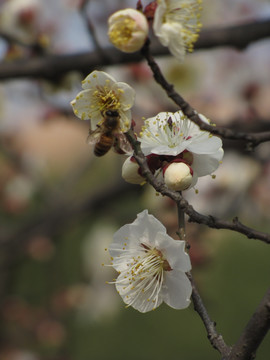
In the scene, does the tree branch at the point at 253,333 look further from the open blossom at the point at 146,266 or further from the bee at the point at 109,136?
the bee at the point at 109,136

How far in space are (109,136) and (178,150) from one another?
0.11 m

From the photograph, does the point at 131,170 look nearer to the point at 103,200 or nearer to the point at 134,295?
the point at 134,295

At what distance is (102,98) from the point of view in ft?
2.71

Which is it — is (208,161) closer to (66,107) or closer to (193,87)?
(66,107)

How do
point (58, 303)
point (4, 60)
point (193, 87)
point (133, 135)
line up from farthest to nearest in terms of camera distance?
point (193, 87) → point (58, 303) → point (4, 60) → point (133, 135)

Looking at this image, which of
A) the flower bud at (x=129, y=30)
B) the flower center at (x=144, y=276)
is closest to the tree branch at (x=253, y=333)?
the flower center at (x=144, y=276)

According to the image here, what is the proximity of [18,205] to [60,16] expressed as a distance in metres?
1.09

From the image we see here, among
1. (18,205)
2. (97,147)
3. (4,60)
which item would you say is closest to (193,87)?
(18,205)

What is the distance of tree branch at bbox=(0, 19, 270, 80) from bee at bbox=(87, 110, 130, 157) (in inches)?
27.3

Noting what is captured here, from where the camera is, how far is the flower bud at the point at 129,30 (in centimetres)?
75

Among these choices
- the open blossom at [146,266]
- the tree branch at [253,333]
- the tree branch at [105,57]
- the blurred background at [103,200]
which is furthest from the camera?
the blurred background at [103,200]

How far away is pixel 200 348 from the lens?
158 inches

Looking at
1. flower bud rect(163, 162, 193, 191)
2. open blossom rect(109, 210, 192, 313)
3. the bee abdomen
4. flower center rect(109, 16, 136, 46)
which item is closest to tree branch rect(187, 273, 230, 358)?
open blossom rect(109, 210, 192, 313)

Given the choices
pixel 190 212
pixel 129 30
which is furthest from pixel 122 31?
pixel 190 212
